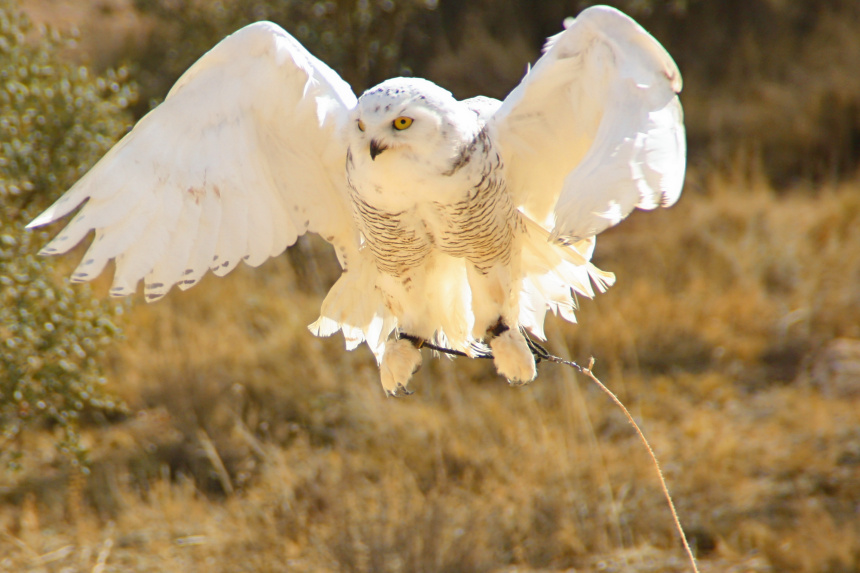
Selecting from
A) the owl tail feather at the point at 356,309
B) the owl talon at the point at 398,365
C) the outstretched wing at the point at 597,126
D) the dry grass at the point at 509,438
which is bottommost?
the dry grass at the point at 509,438

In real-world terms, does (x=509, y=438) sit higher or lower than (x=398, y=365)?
lower

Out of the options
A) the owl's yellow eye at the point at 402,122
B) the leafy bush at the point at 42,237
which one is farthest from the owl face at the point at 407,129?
the leafy bush at the point at 42,237

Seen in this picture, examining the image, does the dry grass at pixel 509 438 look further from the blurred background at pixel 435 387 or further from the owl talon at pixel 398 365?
the owl talon at pixel 398 365

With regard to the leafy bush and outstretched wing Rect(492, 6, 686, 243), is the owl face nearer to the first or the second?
outstretched wing Rect(492, 6, 686, 243)

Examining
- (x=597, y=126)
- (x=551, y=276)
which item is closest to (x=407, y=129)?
(x=597, y=126)

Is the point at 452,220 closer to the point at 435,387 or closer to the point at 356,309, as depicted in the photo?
the point at 356,309

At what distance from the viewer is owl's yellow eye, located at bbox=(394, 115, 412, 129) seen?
236cm

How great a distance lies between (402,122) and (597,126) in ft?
2.20

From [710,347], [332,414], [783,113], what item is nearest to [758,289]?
[710,347]

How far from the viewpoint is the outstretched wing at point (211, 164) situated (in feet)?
8.43

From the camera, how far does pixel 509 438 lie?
611cm

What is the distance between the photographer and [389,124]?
7.73ft

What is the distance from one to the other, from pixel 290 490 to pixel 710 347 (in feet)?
14.0

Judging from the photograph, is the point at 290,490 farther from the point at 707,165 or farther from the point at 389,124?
the point at 707,165
